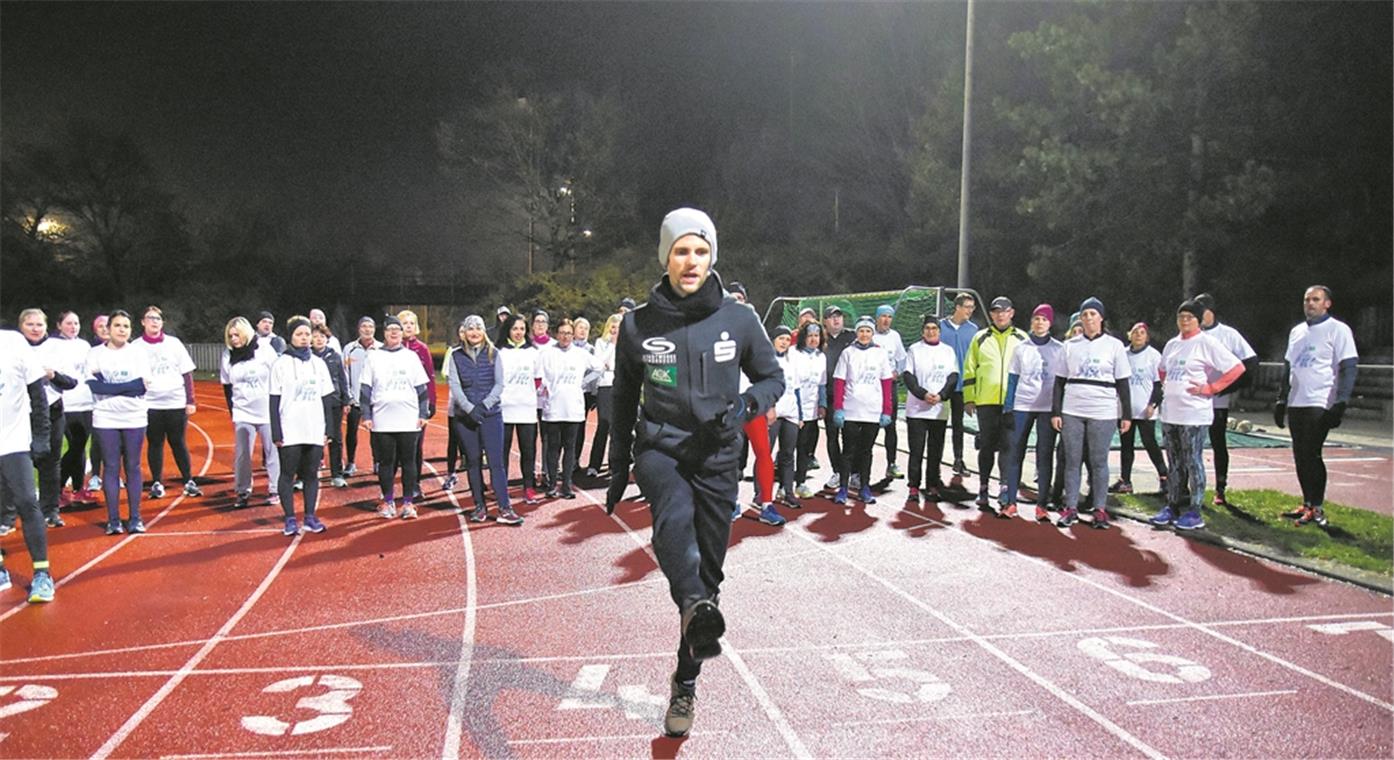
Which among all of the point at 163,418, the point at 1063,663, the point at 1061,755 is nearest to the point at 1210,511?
the point at 1063,663

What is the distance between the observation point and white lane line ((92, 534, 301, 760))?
4.00 m

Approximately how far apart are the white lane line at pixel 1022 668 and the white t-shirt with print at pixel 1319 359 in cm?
472

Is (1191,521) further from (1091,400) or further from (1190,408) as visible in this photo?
(1091,400)

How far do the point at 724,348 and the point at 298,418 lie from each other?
18.2 ft

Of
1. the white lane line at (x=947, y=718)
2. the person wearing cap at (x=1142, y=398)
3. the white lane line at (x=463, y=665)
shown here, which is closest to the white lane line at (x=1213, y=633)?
the white lane line at (x=947, y=718)

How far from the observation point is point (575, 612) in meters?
5.87

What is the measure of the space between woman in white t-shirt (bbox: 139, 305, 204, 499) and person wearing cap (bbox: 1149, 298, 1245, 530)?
372 inches

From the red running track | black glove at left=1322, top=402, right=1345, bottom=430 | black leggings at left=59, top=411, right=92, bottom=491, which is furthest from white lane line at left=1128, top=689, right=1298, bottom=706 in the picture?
black leggings at left=59, top=411, right=92, bottom=491

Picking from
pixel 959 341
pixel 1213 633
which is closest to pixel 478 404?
pixel 959 341

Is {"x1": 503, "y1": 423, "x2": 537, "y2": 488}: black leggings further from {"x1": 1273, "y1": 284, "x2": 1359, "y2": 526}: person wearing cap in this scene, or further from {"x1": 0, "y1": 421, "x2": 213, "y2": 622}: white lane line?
{"x1": 1273, "y1": 284, "x2": 1359, "y2": 526}: person wearing cap

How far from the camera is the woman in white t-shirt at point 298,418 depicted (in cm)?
804

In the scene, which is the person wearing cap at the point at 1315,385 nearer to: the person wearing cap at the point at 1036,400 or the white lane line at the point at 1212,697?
the person wearing cap at the point at 1036,400

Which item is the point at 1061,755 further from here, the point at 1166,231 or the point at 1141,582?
the point at 1166,231

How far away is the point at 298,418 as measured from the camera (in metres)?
8.04
